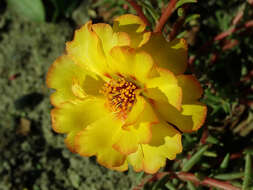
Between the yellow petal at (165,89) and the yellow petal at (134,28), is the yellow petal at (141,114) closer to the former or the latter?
the yellow petal at (165,89)

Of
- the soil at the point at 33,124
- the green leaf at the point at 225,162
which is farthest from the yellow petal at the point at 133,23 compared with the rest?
the soil at the point at 33,124

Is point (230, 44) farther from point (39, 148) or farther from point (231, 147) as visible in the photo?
point (39, 148)

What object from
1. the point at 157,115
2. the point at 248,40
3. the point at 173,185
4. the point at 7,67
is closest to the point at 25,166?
the point at 7,67

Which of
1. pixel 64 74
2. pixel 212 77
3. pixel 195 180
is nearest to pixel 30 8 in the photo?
pixel 64 74

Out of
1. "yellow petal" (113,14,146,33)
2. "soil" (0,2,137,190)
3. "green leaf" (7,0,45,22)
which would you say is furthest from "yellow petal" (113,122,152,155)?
"green leaf" (7,0,45,22)

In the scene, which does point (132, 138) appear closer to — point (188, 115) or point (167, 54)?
point (188, 115)
